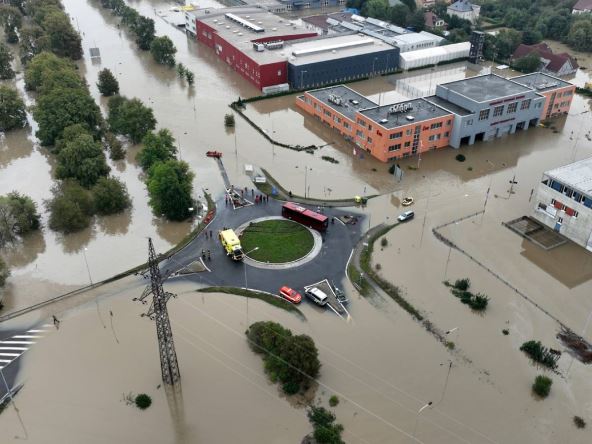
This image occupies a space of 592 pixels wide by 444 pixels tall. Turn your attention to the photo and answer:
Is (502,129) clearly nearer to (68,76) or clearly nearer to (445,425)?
(445,425)

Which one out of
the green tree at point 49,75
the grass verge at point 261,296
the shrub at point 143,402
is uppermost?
the green tree at point 49,75

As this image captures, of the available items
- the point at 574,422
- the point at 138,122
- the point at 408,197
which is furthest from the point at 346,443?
the point at 138,122

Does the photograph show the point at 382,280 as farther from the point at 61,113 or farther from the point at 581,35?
the point at 581,35

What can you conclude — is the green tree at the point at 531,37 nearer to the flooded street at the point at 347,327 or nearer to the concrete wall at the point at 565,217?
the flooded street at the point at 347,327

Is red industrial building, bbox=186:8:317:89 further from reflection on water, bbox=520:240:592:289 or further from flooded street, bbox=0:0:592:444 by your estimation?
reflection on water, bbox=520:240:592:289

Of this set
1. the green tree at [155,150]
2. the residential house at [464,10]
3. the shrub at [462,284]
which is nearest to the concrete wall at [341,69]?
the green tree at [155,150]

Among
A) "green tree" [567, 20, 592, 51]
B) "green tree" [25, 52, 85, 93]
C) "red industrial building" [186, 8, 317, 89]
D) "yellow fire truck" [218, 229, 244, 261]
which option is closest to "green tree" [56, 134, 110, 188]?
"green tree" [25, 52, 85, 93]
